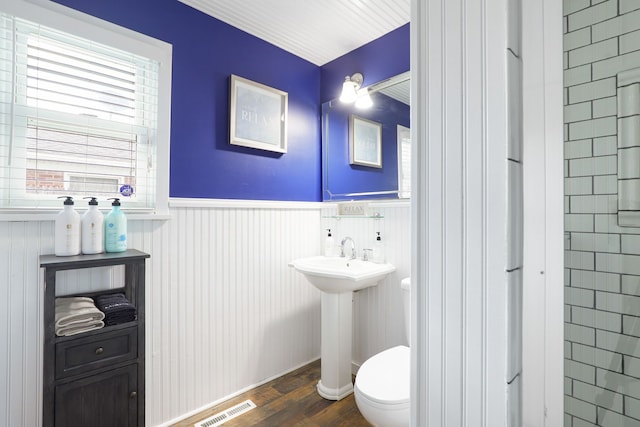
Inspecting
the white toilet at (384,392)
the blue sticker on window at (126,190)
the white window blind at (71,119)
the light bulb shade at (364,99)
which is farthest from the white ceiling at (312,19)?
the white toilet at (384,392)

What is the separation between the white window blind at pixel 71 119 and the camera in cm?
134

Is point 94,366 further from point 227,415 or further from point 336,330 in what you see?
point 336,330

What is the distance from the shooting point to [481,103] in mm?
459

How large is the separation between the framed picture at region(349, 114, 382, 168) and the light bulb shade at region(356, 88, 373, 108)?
97mm

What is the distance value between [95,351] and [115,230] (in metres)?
0.54

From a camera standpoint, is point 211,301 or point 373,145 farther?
point 373,145

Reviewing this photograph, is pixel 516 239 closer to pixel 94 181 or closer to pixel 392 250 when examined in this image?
pixel 392 250

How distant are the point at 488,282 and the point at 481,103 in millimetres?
266

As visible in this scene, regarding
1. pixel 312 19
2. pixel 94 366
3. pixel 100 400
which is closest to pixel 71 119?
pixel 94 366

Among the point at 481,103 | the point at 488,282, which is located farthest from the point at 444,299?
the point at 481,103

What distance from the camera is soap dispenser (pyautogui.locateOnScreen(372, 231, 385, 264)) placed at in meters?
2.13

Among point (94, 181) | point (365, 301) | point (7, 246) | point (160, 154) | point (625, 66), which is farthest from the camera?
point (365, 301)

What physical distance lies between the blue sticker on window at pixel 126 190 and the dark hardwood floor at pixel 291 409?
4.36ft

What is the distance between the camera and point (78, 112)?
152 centimetres
